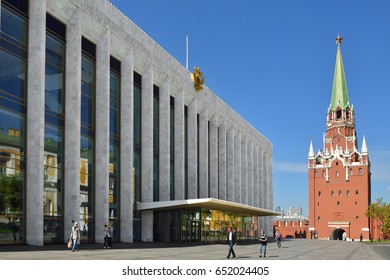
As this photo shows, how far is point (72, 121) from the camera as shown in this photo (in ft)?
117

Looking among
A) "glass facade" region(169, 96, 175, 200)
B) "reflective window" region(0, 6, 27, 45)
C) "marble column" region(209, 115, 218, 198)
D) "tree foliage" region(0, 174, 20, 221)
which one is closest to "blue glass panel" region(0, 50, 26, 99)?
"reflective window" region(0, 6, 27, 45)

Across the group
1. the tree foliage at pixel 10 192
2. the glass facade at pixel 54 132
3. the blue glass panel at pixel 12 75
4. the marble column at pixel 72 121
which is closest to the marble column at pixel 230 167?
the marble column at pixel 72 121

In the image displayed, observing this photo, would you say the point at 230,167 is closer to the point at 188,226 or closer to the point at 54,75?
the point at 188,226

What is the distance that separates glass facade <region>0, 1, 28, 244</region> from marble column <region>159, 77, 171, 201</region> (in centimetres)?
1848

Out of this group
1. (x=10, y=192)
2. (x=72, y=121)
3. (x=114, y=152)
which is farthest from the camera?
(x=114, y=152)

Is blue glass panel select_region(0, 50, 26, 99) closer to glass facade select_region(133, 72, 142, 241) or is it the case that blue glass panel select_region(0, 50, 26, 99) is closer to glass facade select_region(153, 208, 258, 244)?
glass facade select_region(133, 72, 142, 241)

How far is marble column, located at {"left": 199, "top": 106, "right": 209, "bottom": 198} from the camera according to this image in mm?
59281

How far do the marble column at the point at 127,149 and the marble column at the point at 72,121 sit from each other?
21.7ft

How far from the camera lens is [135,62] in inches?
1791

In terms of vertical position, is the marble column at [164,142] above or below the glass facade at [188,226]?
above

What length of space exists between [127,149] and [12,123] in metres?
12.5

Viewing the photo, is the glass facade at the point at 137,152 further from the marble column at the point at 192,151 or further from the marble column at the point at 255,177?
the marble column at the point at 255,177

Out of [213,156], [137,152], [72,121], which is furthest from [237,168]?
[72,121]

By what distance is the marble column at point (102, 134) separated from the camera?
38.3 m
